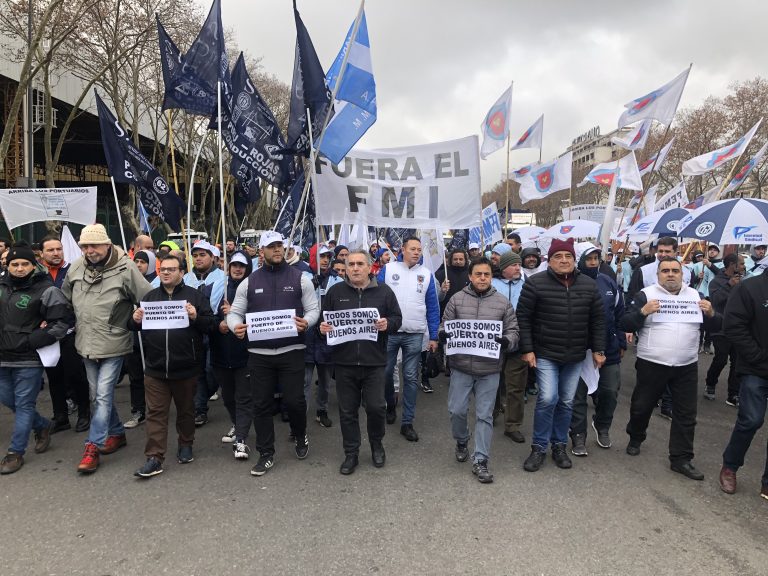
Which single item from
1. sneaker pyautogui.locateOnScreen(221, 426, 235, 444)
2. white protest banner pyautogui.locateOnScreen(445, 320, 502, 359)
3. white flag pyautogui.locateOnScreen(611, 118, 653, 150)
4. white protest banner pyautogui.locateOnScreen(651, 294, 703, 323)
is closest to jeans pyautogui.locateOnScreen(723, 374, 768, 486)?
white protest banner pyautogui.locateOnScreen(651, 294, 703, 323)

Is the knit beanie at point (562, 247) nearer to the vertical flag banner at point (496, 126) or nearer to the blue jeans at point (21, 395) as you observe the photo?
the blue jeans at point (21, 395)

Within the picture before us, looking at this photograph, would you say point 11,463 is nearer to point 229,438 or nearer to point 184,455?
point 184,455

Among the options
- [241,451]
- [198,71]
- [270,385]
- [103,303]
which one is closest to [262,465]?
[241,451]

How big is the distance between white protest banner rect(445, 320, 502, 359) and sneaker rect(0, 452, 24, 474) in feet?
12.5

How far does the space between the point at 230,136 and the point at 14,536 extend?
4291mm

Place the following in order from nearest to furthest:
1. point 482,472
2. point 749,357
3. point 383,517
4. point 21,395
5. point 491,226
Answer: point 383,517
point 749,357
point 482,472
point 21,395
point 491,226

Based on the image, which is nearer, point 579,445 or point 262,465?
point 262,465

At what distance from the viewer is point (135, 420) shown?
5.56 metres

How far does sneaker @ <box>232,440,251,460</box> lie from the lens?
4559mm

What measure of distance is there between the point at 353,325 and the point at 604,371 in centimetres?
248

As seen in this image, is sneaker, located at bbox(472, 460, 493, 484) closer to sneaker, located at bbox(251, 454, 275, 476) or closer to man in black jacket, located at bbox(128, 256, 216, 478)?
sneaker, located at bbox(251, 454, 275, 476)

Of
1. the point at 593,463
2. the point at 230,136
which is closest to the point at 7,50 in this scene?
the point at 230,136

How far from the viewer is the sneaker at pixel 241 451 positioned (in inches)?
179

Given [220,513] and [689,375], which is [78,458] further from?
[689,375]
